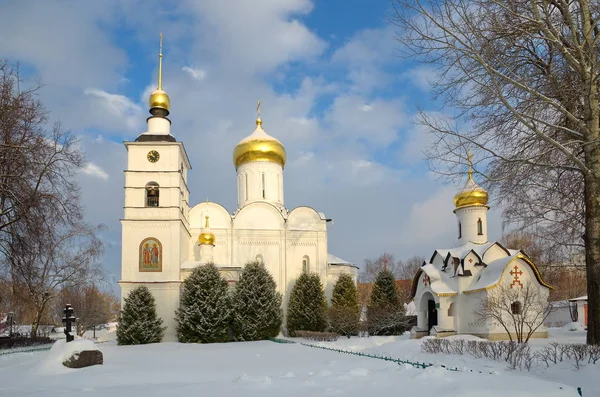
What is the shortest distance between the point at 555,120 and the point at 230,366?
8.29m

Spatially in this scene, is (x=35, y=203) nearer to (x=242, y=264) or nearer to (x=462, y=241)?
(x=242, y=264)

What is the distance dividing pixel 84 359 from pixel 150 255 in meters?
14.8

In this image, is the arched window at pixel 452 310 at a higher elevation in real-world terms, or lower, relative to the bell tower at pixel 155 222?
lower

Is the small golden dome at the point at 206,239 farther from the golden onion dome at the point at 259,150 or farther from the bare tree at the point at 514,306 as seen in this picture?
the bare tree at the point at 514,306

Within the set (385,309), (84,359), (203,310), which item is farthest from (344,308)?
(84,359)

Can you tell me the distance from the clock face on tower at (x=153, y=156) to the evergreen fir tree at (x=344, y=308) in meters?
10.8

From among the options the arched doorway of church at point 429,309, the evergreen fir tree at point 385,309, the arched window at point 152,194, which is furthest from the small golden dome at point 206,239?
the arched doorway of church at point 429,309

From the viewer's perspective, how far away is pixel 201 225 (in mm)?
29141

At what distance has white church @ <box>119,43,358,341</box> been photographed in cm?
2520

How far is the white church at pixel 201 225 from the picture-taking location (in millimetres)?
25203

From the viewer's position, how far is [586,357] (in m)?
8.88

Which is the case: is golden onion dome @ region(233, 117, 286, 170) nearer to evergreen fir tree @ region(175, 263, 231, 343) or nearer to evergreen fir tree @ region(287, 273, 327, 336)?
evergreen fir tree @ region(287, 273, 327, 336)

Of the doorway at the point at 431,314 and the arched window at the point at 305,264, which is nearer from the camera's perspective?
the doorway at the point at 431,314

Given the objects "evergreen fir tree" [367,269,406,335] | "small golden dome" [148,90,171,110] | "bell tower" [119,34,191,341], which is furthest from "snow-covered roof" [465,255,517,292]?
"small golden dome" [148,90,171,110]
